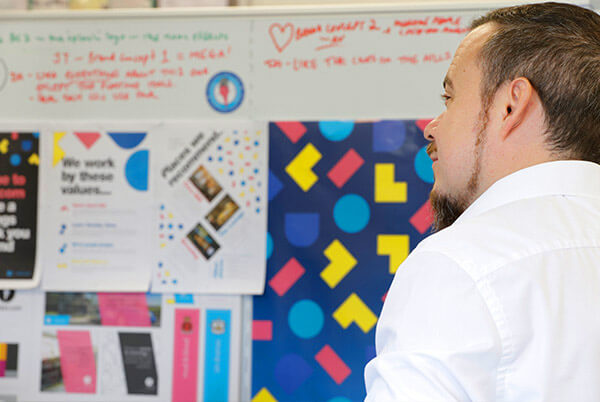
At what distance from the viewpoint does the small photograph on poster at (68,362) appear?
2.02 metres

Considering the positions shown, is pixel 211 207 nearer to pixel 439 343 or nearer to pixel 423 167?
pixel 423 167

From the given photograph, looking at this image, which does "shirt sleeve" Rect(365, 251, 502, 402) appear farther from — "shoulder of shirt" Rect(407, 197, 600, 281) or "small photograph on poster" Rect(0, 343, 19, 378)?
"small photograph on poster" Rect(0, 343, 19, 378)

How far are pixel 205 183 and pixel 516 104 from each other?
53.4 inches

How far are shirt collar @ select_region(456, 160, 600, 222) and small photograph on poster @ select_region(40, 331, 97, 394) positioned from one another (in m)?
1.60

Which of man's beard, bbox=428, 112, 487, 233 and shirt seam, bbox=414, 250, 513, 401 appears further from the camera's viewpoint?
man's beard, bbox=428, 112, 487, 233

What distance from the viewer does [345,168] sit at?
1.98 metres

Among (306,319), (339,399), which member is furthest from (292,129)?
(339,399)

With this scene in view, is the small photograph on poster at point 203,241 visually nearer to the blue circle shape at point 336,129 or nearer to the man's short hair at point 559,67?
the blue circle shape at point 336,129

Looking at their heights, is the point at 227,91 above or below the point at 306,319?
above

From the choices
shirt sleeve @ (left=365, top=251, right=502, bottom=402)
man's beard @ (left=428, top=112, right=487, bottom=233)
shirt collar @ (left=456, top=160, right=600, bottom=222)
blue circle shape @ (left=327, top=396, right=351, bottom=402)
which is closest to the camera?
shirt sleeve @ (left=365, top=251, right=502, bottom=402)

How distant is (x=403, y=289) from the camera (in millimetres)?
651

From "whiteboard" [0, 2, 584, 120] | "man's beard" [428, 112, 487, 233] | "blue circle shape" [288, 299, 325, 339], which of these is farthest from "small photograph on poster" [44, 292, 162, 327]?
"man's beard" [428, 112, 487, 233]

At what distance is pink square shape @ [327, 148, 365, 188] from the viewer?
6.48 feet

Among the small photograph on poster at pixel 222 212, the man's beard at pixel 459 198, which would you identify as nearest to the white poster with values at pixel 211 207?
the small photograph on poster at pixel 222 212
